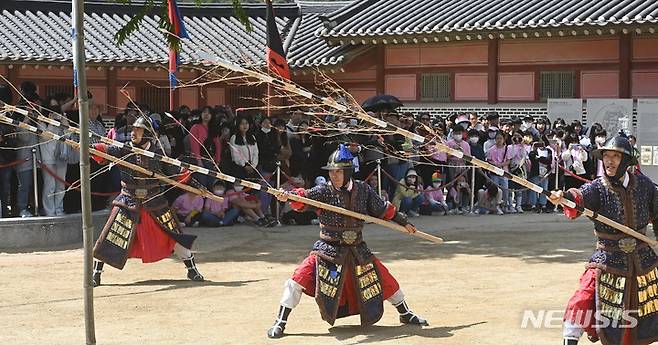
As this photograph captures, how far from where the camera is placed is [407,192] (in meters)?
15.4

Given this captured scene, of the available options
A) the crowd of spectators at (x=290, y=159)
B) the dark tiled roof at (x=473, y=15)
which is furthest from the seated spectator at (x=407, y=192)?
the dark tiled roof at (x=473, y=15)

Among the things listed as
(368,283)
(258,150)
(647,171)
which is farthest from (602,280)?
(647,171)

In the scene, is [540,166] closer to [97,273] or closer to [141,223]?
[141,223]

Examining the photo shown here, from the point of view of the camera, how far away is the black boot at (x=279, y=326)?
7.43m

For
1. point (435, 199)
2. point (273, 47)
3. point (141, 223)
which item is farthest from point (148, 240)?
point (273, 47)

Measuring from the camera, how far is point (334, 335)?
7566 mm

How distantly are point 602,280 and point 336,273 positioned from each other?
1970 millimetres

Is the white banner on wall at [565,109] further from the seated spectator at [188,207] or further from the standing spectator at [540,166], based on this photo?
the seated spectator at [188,207]

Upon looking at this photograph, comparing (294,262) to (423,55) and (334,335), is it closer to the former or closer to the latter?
(334,335)

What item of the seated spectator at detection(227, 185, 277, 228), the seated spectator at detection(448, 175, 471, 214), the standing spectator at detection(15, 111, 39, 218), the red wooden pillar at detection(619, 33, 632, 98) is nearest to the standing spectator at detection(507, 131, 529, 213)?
the seated spectator at detection(448, 175, 471, 214)

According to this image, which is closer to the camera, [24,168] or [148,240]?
[148,240]

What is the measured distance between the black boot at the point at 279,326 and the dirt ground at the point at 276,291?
0.05 metres

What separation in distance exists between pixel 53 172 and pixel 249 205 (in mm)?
2884

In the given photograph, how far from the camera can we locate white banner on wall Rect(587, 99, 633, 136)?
1817 centimetres
